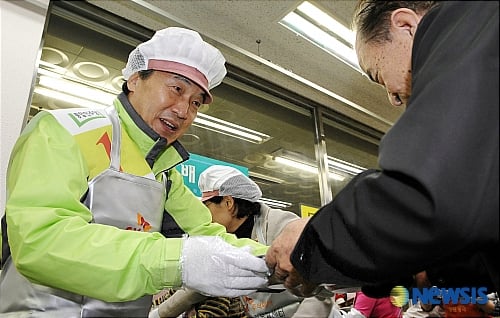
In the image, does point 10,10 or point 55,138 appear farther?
point 10,10

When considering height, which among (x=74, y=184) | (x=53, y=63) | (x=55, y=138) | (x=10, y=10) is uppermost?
(x=10, y=10)

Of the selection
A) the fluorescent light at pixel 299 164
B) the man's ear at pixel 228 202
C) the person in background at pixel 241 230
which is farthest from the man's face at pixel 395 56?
the fluorescent light at pixel 299 164

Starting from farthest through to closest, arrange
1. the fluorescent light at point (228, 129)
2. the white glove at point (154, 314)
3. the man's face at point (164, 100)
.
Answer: the fluorescent light at point (228, 129) → the man's face at point (164, 100) → the white glove at point (154, 314)

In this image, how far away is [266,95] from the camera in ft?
9.00

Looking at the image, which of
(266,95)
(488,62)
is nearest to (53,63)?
(266,95)

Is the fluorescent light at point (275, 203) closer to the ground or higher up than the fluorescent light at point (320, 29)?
closer to the ground

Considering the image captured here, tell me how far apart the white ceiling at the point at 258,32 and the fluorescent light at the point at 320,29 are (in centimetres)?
4

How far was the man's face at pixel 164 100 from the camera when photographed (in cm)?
114

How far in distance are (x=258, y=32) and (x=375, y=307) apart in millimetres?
1707

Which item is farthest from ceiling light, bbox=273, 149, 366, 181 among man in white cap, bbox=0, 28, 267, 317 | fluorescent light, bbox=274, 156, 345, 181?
man in white cap, bbox=0, 28, 267, 317

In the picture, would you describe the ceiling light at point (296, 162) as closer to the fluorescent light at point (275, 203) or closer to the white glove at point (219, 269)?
the fluorescent light at point (275, 203)

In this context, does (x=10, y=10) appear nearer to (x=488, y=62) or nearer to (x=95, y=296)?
(x=95, y=296)

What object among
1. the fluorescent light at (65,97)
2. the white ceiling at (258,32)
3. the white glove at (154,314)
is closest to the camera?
the white glove at (154,314)

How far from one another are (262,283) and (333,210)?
8.1 inches
